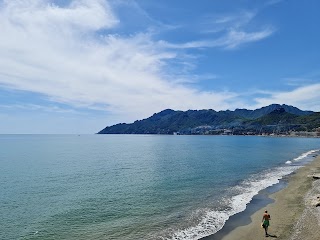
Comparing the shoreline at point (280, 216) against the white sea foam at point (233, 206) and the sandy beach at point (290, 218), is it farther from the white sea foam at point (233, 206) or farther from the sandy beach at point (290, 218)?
the white sea foam at point (233, 206)

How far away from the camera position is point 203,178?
57812mm

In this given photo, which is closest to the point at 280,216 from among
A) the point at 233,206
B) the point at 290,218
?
the point at 290,218

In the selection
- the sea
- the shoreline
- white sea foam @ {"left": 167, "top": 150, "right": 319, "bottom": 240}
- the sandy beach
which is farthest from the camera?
the sea

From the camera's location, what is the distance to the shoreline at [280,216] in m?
28.1

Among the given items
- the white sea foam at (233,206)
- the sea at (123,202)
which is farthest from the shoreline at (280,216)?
the sea at (123,202)

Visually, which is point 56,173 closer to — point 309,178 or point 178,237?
point 178,237

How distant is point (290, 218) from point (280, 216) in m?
1.29

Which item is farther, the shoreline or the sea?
the sea

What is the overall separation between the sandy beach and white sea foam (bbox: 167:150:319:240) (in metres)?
2.33

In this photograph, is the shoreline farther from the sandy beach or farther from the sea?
the sea

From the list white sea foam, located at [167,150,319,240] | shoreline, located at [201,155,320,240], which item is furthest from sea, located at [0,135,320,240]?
shoreline, located at [201,155,320,240]

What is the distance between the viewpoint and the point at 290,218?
107 feet

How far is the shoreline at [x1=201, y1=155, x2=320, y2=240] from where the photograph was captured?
1106 inches

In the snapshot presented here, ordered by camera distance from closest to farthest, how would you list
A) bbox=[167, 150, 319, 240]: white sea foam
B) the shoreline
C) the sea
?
the shoreline → bbox=[167, 150, 319, 240]: white sea foam → the sea
